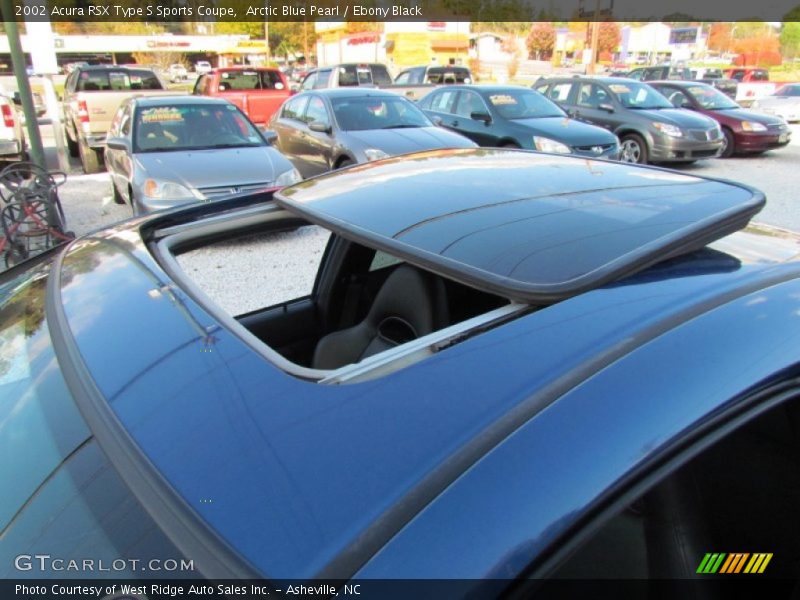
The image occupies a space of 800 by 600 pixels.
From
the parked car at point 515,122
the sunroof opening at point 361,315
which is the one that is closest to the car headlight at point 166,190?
the sunroof opening at point 361,315

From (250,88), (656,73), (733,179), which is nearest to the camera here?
(733,179)

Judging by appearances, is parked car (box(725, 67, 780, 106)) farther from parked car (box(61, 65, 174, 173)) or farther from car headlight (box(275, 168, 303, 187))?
car headlight (box(275, 168, 303, 187))

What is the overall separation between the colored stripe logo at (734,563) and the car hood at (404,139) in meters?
6.42

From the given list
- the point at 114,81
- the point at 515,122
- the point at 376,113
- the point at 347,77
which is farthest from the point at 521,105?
the point at 347,77

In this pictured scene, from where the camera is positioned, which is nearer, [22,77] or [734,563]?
[734,563]

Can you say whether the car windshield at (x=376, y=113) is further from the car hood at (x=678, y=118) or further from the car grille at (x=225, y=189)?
the car hood at (x=678, y=118)

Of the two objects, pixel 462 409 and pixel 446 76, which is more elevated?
pixel 462 409

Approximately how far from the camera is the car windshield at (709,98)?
13.0 m

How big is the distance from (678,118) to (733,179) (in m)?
1.83

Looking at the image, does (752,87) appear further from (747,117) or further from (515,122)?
(515,122)

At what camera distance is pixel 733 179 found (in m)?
9.81

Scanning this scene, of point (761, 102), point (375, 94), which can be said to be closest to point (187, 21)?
point (761, 102)

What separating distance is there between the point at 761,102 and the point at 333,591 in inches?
903

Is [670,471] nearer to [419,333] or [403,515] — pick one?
[403,515]
